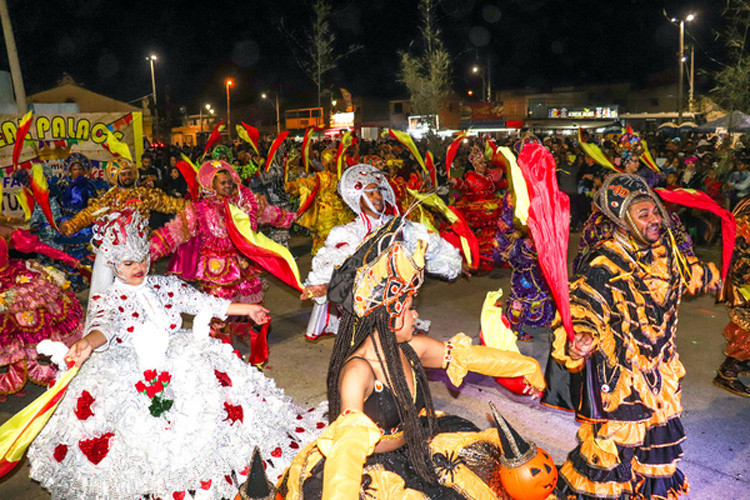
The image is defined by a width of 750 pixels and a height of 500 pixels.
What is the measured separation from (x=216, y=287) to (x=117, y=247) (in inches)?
95.8

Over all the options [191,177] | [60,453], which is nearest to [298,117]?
[191,177]

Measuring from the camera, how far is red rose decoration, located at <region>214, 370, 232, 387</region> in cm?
386

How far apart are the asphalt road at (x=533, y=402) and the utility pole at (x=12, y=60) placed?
7098 millimetres

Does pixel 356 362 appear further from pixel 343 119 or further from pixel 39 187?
pixel 343 119

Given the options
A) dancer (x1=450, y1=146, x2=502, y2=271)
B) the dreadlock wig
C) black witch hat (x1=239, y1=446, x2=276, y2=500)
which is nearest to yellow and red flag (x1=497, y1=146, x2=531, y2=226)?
the dreadlock wig

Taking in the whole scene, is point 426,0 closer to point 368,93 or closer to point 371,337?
point 371,337

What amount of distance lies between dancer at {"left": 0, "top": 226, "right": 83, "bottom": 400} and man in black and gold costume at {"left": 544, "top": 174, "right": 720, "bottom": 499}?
4611mm

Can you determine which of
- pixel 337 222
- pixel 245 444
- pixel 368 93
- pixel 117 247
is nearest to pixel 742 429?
pixel 245 444

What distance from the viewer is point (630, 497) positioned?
3.33 metres

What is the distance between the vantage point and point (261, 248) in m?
3.42

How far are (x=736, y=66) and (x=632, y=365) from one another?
758cm

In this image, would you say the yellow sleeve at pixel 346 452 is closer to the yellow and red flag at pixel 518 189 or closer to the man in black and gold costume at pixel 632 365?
the yellow and red flag at pixel 518 189

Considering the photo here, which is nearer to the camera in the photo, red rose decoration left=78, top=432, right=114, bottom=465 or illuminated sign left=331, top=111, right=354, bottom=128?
red rose decoration left=78, top=432, right=114, bottom=465

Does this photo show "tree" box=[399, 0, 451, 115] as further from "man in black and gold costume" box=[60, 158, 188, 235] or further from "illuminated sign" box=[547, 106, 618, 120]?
"illuminated sign" box=[547, 106, 618, 120]
